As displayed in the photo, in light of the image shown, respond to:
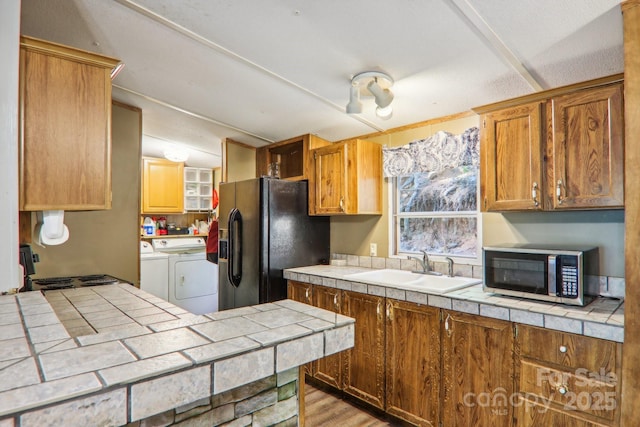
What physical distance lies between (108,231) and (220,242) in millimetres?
1018

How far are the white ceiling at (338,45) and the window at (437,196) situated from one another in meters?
0.28

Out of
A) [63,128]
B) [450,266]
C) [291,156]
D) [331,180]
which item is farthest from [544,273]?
[291,156]

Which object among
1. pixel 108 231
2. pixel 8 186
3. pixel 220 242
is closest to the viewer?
pixel 8 186

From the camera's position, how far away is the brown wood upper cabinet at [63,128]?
1345 millimetres

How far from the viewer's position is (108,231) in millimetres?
3268

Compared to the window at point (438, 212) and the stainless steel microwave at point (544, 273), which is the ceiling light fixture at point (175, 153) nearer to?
the window at point (438, 212)

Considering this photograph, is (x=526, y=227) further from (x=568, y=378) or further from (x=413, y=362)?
(x=413, y=362)

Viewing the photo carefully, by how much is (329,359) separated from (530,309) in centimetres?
154

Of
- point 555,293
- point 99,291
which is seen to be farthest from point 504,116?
point 99,291

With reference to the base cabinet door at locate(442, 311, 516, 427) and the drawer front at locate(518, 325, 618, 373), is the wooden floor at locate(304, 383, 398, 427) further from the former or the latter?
the drawer front at locate(518, 325, 618, 373)

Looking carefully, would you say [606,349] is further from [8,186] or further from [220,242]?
[220,242]

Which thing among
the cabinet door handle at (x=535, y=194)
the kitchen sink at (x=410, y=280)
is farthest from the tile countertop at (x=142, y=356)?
the cabinet door handle at (x=535, y=194)

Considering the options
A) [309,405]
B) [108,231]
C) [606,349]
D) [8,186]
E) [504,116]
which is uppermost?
[504,116]

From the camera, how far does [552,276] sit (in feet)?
5.89
